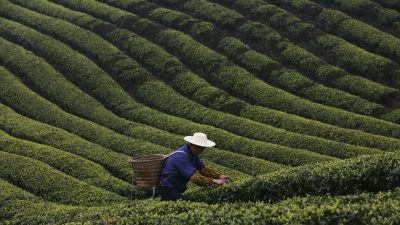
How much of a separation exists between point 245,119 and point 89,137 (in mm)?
8463

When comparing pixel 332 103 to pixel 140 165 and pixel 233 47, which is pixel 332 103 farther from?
pixel 140 165

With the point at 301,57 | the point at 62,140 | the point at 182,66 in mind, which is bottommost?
the point at 62,140

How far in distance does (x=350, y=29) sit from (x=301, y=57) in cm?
432

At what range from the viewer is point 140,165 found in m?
14.6

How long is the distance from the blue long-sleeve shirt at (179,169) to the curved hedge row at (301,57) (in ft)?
70.0

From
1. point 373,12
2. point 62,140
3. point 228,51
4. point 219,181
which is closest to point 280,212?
point 219,181

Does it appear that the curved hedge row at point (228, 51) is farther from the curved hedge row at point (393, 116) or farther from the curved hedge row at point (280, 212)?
the curved hedge row at point (280, 212)

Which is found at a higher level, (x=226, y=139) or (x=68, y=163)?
(x=226, y=139)

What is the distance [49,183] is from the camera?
79.7 feet

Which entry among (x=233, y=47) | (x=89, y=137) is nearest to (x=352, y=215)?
(x=89, y=137)

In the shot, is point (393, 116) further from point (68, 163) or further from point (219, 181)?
point (219, 181)

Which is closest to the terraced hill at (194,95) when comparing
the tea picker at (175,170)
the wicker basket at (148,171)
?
the tea picker at (175,170)

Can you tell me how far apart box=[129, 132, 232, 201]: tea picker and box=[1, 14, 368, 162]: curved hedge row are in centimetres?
1473

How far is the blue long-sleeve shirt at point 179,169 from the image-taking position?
14.3m
